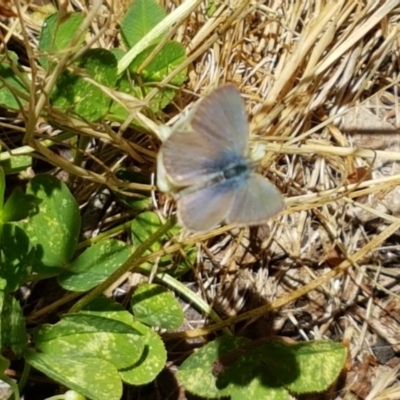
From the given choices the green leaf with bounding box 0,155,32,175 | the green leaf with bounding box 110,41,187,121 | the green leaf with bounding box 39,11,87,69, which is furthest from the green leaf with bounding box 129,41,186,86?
the green leaf with bounding box 0,155,32,175

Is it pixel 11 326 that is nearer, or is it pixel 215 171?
pixel 215 171

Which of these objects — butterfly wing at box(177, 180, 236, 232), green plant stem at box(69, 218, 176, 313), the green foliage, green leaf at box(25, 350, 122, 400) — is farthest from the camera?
the green foliage

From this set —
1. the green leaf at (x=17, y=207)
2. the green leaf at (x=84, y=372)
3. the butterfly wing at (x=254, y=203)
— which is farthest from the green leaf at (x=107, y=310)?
the butterfly wing at (x=254, y=203)

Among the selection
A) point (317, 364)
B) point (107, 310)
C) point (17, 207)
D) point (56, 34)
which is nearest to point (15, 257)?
point (17, 207)

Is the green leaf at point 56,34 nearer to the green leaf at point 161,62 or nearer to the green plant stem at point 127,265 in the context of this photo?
the green leaf at point 161,62

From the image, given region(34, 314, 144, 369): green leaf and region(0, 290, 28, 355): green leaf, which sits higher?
region(0, 290, 28, 355): green leaf

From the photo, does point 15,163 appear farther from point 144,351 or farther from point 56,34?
point 144,351

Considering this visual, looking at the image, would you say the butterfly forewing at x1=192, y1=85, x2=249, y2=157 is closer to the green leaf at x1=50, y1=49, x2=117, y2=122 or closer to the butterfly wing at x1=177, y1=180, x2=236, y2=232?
the butterfly wing at x1=177, y1=180, x2=236, y2=232

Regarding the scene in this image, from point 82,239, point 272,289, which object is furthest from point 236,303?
point 82,239
